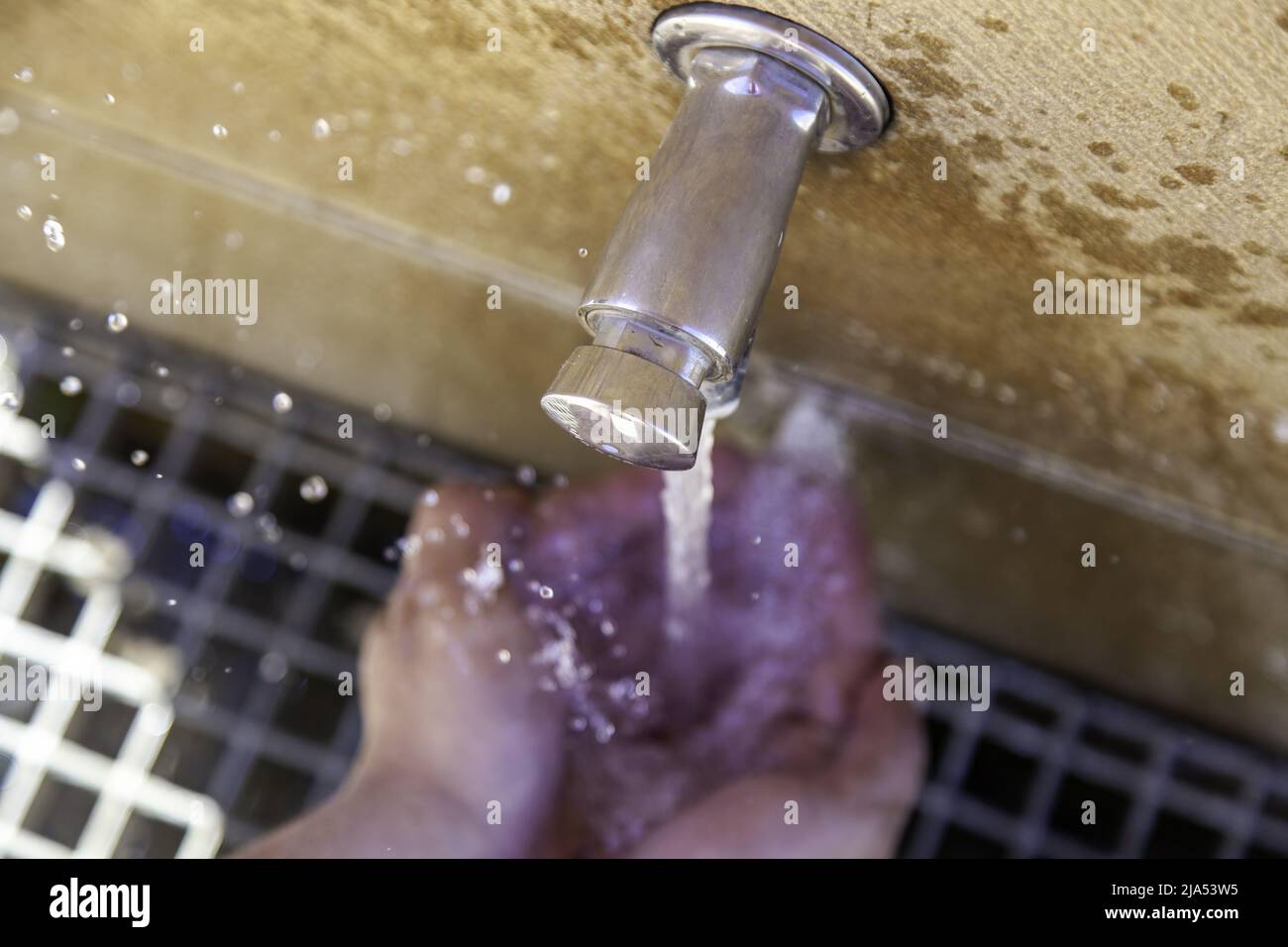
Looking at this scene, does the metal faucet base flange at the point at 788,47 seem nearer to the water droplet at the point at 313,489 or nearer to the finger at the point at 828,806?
the finger at the point at 828,806

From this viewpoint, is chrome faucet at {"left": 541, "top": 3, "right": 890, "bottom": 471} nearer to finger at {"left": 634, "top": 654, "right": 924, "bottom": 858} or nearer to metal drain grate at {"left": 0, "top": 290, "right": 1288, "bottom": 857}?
finger at {"left": 634, "top": 654, "right": 924, "bottom": 858}

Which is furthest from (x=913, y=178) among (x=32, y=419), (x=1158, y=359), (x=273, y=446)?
(x=32, y=419)

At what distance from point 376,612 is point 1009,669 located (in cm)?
51

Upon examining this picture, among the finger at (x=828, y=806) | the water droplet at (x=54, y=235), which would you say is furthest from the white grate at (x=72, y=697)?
the finger at (x=828, y=806)

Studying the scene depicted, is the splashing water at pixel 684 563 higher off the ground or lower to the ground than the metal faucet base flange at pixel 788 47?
lower

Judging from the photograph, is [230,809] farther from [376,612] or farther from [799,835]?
[799,835]

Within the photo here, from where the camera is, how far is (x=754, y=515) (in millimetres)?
870

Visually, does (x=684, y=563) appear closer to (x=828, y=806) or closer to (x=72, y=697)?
(x=828, y=806)

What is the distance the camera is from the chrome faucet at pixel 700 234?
40 cm

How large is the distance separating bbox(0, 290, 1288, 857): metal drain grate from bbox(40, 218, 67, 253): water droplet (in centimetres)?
6

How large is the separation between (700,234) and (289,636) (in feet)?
2.21

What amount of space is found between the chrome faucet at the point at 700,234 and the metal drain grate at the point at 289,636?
540 mm

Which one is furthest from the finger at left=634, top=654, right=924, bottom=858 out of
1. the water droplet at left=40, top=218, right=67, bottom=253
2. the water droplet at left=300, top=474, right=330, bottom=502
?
the water droplet at left=40, top=218, right=67, bottom=253

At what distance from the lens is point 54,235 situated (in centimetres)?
94
